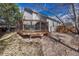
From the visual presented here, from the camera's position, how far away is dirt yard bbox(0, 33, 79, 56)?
136cm

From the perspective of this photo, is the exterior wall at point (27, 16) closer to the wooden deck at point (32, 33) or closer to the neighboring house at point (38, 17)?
the neighboring house at point (38, 17)

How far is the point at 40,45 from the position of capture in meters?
1.37

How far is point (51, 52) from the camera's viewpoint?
1363 mm

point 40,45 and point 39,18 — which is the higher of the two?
point 39,18

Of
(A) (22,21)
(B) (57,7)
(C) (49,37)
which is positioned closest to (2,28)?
(A) (22,21)

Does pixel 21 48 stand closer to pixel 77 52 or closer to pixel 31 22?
pixel 31 22

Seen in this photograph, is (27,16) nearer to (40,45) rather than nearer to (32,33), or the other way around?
(32,33)

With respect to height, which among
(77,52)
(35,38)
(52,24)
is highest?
(52,24)

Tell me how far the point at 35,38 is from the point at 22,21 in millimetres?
194

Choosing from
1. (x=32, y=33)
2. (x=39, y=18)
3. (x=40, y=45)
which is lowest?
(x=40, y=45)

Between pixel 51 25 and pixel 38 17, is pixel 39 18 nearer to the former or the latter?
pixel 38 17

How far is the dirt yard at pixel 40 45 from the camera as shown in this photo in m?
1.36

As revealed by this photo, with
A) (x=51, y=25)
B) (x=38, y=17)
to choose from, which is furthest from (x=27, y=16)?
(x=51, y=25)

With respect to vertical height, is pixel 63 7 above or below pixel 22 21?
above
